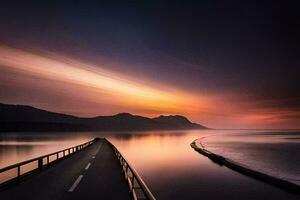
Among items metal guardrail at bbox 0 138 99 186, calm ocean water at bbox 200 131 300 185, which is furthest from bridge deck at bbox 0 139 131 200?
calm ocean water at bbox 200 131 300 185

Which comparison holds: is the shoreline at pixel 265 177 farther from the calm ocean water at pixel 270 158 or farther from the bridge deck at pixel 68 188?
the bridge deck at pixel 68 188

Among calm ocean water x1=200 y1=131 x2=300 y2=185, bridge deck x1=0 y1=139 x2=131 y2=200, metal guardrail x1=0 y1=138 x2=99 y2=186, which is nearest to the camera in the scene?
bridge deck x1=0 y1=139 x2=131 y2=200

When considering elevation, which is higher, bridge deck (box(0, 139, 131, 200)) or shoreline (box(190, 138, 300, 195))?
bridge deck (box(0, 139, 131, 200))

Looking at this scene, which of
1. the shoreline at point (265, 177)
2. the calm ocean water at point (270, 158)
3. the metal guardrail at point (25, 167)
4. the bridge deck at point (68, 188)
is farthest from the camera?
the calm ocean water at point (270, 158)

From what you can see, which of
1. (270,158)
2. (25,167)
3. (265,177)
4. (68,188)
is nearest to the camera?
(68,188)

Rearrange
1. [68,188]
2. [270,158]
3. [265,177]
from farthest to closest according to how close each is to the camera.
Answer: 1. [270,158]
2. [265,177]
3. [68,188]

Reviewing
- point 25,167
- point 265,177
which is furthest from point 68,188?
point 25,167

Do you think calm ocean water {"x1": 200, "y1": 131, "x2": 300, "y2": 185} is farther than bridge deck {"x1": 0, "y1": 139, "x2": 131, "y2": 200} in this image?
Yes

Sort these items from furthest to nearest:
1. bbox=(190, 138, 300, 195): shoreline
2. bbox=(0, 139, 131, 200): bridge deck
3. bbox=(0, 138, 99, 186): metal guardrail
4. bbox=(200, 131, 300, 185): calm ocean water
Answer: bbox=(200, 131, 300, 185): calm ocean water
bbox=(190, 138, 300, 195): shoreline
bbox=(0, 138, 99, 186): metal guardrail
bbox=(0, 139, 131, 200): bridge deck

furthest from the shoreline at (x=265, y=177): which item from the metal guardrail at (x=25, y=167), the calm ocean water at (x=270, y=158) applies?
the metal guardrail at (x=25, y=167)

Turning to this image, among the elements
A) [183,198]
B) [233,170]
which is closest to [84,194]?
[183,198]

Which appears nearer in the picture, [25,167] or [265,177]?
[265,177]

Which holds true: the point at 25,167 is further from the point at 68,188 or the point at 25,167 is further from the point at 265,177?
the point at 68,188

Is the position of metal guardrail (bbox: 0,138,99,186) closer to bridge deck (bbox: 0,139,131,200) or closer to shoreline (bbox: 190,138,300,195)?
bridge deck (bbox: 0,139,131,200)
